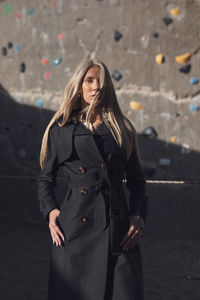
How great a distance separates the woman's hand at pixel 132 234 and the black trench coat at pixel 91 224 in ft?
0.07

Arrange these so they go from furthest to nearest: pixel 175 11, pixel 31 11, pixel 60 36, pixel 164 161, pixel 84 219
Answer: pixel 31 11, pixel 60 36, pixel 164 161, pixel 175 11, pixel 84 219

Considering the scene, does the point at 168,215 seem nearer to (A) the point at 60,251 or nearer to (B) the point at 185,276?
(B) the point at 185,276

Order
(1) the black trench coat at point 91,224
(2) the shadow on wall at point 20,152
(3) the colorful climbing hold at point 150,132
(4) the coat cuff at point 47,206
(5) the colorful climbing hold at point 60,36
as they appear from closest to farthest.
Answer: (1) the black trench coat at point 91,224 < (4) the coat cuff at point 47,206 < (3) the colorful climbing hold at point 150,132 < (5) the colorful climbing hold at point 60,36 < (2) the shadow on wall at point 20,152

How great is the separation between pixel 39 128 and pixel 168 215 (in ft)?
4.54

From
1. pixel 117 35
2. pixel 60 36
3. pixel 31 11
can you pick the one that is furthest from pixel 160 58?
pixel 31 11

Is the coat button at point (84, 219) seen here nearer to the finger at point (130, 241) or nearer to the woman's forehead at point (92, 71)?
the finger at point (130, 241)


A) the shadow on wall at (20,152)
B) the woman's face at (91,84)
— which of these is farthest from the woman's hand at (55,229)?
the shadow on wall at (20,152)

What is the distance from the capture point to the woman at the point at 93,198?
210cm

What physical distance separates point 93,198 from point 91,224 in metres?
0.11

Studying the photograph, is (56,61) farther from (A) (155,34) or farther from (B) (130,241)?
(B) (130,241)

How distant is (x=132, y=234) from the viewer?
214 centimetres

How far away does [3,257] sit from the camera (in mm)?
3832

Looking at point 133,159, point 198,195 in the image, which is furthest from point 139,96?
point 133,159

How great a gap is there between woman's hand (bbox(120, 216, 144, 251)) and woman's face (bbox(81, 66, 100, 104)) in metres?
0.55
